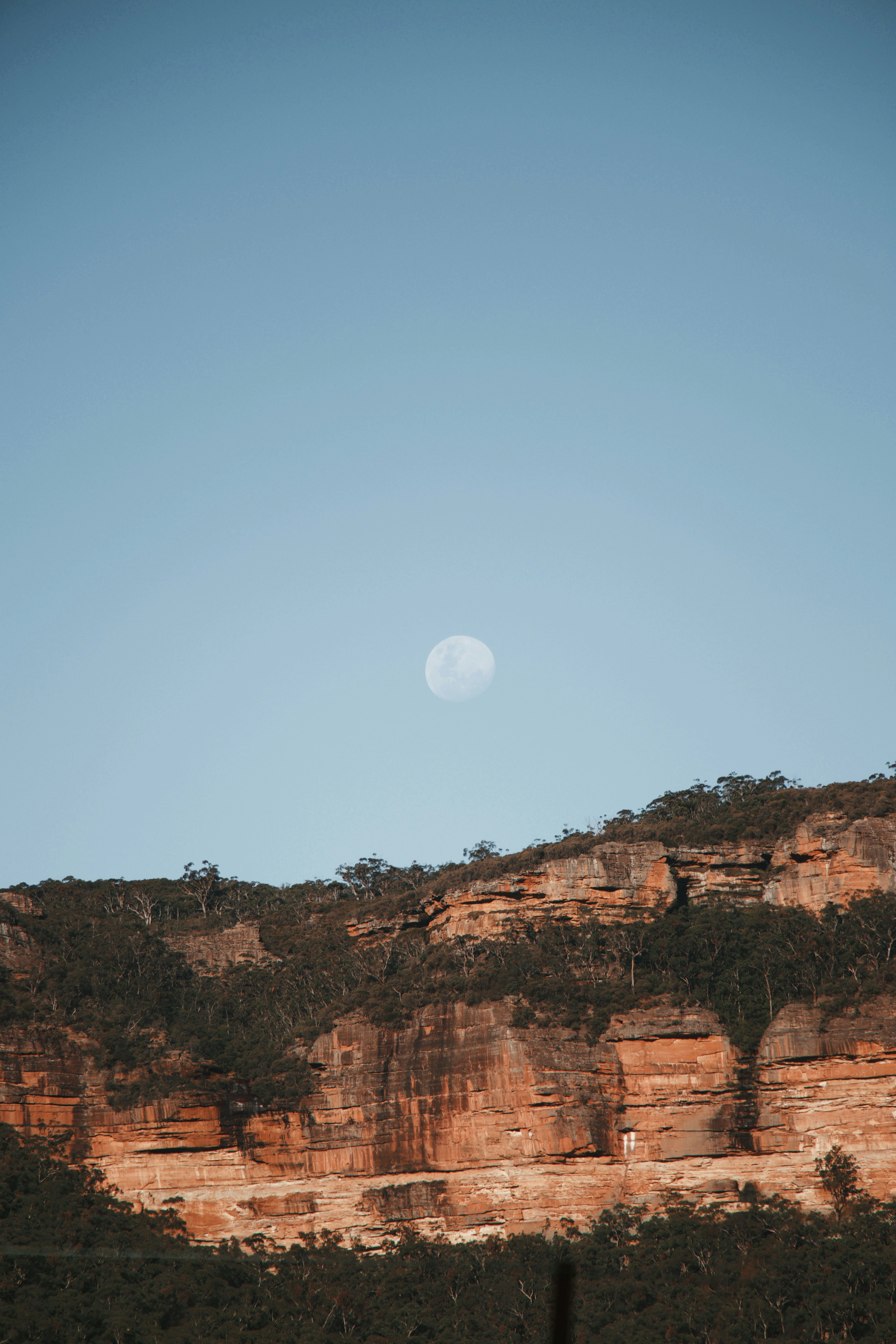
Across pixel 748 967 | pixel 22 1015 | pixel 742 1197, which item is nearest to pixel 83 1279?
pixel 22 1015

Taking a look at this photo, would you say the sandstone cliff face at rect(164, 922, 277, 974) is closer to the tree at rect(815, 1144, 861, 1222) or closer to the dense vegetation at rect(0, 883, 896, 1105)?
the dense vegetation at rect(0, 883, 896, 1105)

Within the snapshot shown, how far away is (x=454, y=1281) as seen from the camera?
5500cm

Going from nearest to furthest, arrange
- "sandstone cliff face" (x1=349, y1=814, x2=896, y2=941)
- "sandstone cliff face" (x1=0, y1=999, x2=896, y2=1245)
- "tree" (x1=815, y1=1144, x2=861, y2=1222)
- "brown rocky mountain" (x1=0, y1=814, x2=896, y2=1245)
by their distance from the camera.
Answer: "tree" (x1=815, y1=1144, x2=861, y2=1222)
"sandstone cliff face" (x1=0, y1=999, x2=896, y2=1245)
"brown rocky mountain" (x1=0, y1=814, x2=896, y2=1245)
"sandstone cliff face" (x1=349, y1=814, x2=896, y2=941)

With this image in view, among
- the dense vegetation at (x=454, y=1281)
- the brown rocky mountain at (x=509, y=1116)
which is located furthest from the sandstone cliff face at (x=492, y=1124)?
the dense vegetation at (x=454, y=1281)

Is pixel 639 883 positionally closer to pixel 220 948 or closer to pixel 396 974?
pixel 396 974

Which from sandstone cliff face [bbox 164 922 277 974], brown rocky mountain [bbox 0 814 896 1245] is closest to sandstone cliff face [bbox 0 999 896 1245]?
brown rocky mountain [bbox 0 814 896 1245]

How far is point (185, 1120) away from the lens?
6359 centimetres

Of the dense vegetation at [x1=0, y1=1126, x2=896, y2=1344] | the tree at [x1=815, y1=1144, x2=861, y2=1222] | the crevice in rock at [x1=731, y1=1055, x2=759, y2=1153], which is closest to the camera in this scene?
the dense vegetation at [x1=0, y1=1126, x2=896, y2=1344]

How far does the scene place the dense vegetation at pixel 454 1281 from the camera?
48656 mm

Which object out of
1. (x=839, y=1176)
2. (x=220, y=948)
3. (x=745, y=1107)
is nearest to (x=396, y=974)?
(x=220, y=948)

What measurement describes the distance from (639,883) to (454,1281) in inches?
1002

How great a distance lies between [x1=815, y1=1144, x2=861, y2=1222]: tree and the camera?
54.1 meters

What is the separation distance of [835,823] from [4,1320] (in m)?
48.4

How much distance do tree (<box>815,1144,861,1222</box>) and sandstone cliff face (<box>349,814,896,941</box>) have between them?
1575cm
